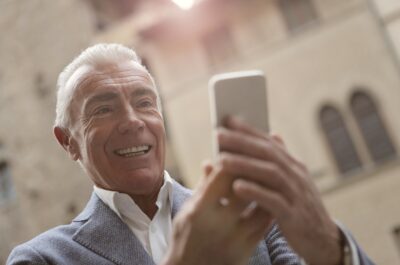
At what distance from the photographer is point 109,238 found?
1637 mm

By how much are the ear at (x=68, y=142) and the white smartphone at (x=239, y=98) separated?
3.27 feet

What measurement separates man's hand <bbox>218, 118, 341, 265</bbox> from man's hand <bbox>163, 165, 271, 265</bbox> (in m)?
0.04

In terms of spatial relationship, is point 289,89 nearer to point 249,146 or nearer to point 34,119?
point 34,119

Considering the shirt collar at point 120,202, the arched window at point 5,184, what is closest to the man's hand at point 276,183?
the shirt collar at point 120,202

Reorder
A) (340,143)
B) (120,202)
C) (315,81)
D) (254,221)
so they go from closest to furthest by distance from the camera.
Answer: (254,221) → (120,202) → (340,143) → (315,81)

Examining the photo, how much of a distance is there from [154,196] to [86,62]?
1.74ft

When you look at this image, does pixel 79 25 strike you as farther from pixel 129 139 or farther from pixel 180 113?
pixel 129 139

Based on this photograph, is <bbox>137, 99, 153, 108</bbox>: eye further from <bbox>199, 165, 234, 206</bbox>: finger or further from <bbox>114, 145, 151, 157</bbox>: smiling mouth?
<bbox>199, 165, 234, 206</bbox>: finger

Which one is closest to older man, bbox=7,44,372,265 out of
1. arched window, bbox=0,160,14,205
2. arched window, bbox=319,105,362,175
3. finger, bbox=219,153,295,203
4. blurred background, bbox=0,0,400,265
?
finger, bbox=219,153,295,203

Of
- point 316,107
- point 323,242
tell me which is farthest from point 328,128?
point 323,242

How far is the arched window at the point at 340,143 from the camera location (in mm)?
10117

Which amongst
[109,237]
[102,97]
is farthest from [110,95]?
[109,237]

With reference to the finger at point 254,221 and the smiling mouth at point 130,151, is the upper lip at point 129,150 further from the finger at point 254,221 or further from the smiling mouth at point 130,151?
the finger at point 254,221

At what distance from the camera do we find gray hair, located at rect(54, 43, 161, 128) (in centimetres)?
185
